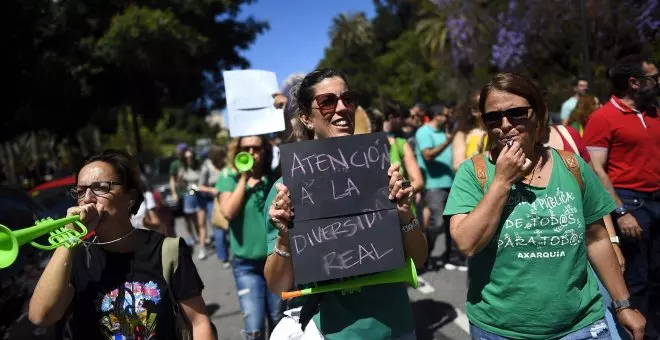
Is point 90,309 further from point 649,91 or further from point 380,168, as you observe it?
point 649,91

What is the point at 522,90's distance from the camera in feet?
7.27

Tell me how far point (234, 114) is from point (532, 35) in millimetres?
20199

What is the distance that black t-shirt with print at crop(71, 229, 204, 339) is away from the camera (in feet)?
7.13

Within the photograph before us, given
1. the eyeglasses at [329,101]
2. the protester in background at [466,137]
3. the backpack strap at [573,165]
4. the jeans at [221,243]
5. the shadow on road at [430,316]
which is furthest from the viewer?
the jeans at [221,243]

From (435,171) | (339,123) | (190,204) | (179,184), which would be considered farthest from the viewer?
(179,184)

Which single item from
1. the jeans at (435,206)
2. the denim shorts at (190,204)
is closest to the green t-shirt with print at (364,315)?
the jeans at (435,206)

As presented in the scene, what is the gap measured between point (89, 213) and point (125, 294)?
35 centimetres

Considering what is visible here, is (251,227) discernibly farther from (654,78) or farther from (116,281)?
(654,78)

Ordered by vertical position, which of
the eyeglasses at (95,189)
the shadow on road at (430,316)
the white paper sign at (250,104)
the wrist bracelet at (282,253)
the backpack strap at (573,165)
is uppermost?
the white paper sign at (250,104)

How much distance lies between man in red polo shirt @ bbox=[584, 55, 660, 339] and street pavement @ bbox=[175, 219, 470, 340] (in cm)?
141

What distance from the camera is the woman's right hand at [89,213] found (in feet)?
6.64

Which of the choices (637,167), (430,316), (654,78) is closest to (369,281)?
(637,167)

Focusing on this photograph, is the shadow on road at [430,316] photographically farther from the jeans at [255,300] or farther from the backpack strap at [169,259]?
the backpack strap at [169,259]

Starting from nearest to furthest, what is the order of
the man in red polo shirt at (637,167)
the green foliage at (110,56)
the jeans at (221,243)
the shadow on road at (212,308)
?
the man in red polo shirt at (637,167), the shadow on road at (212,308), the jeans at (221,243), the green foliage at (110,56)
